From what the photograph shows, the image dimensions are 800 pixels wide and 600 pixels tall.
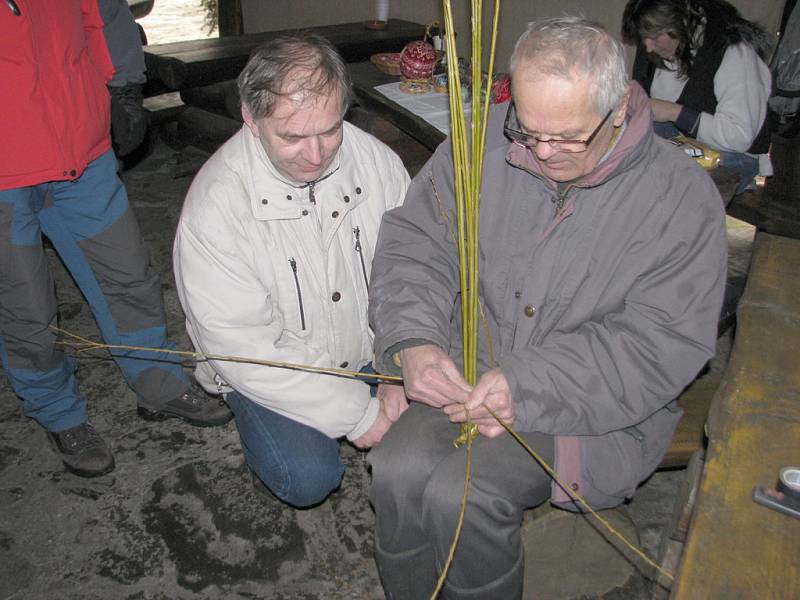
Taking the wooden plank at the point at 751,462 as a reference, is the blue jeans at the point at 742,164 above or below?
above

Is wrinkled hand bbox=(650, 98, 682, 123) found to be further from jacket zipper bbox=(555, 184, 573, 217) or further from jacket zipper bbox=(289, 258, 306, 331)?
jacket zipper bbox=(289, 258, 306, 331)

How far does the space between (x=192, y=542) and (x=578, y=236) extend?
5.24 ft

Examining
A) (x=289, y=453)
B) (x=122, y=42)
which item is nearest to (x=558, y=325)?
(x=289, y=453)

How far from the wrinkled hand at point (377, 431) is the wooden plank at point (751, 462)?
0.87 m

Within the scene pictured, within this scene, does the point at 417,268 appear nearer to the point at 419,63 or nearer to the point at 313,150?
the point at 313,150

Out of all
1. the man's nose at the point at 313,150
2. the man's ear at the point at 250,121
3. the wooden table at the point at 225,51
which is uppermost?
the man's ear at the point at 250,121

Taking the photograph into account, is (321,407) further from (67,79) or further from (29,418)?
(29,418)

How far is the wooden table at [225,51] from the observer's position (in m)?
4.12

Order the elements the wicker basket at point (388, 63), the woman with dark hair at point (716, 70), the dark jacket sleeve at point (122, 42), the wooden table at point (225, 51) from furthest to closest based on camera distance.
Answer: the wooden table at point (225, 51), the wicker basket at point (388, 63), the woman with dark hair at point (716, 70), the dark jacket sleeve at point (122, 42)

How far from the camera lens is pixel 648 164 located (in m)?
1.63

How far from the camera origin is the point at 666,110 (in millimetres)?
3014

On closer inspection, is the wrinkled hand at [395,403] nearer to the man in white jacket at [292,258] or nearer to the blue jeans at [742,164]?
the man in white jacket at [292,258]

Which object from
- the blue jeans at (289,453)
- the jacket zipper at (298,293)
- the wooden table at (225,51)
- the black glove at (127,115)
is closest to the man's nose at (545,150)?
the jacket zipper at (298,293)

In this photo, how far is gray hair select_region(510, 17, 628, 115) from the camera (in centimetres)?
145
